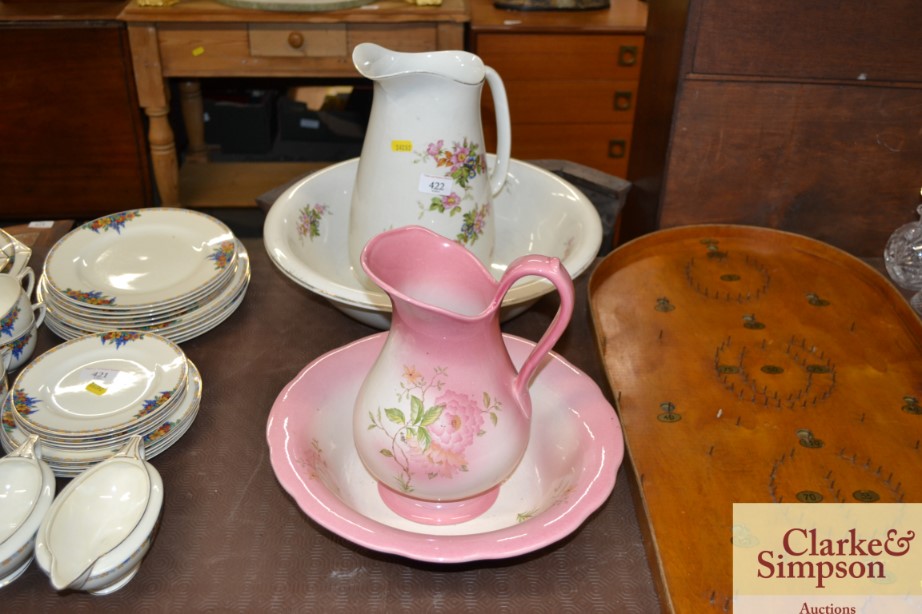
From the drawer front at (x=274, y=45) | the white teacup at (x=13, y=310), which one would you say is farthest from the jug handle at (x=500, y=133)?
the drawer front at (x=274, y=45)

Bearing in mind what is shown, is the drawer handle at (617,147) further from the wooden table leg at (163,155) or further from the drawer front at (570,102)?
the wooden table leg at (163,155)

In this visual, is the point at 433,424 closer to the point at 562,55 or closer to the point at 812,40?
the point at 812,40

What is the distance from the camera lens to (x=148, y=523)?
72 centimetres

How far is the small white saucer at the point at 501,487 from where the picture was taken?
0.67m

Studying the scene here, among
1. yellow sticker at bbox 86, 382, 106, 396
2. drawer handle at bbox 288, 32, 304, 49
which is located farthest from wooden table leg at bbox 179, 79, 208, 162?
yellow sticker at bbox 86, 382, 106, 396

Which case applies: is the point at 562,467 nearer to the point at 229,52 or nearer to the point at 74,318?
the point at 74,318

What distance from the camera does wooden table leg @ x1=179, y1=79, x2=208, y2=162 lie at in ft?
8.19

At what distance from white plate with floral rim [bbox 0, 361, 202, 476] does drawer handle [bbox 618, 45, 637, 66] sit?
1719mm

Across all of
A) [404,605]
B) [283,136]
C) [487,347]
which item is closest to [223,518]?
[404,605]

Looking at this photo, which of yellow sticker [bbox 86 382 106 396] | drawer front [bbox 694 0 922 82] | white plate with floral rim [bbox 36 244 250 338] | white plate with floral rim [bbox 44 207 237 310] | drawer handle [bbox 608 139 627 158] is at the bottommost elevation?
drawer handle [bbox 608 139 627 158]

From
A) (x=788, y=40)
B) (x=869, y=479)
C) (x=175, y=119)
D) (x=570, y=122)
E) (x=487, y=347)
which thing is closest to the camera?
(x=487, y=347)

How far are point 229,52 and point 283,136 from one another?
678mm

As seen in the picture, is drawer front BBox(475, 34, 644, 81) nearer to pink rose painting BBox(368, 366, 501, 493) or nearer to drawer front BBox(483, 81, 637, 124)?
drawer front BBox(483, 81, 637, 124)

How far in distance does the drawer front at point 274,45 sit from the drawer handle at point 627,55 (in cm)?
53
